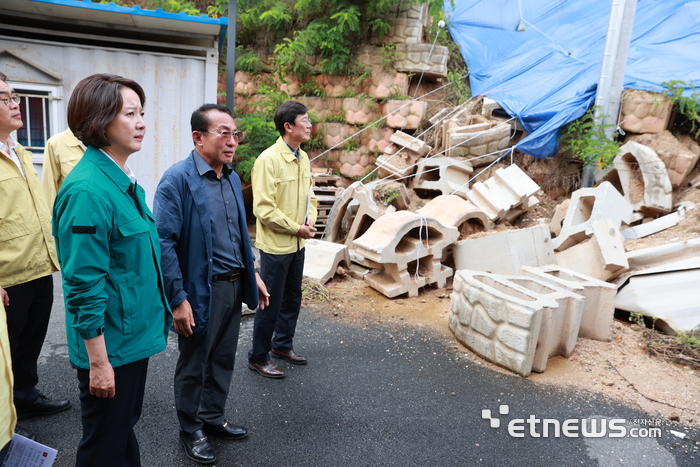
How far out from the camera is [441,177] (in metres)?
7.29

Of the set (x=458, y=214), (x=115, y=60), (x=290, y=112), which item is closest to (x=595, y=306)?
(x=458, y=214)

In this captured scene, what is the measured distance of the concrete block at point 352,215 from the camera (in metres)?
6.24

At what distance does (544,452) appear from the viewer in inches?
113

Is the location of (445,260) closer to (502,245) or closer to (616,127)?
(502,245)

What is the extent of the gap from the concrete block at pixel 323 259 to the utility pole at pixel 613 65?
170 inches

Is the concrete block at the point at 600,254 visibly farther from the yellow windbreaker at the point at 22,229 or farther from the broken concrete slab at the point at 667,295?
the yellow windbreaker at the point at 22,229

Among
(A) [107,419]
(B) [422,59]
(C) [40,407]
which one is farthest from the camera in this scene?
(B) [422,59]

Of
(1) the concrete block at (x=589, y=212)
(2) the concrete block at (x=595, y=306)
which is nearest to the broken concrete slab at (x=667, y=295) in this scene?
(2) the concrete block at (x=595, y=306)

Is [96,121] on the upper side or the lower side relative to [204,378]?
upper

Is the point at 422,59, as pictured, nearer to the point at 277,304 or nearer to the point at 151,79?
the point at 151,79

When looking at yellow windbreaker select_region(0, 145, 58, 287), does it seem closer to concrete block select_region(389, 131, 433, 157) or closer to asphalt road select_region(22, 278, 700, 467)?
asphalt road select_region(22, 278, 700, 467)

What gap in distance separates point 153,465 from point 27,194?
5.58 ft

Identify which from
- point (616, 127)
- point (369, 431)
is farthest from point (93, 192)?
point (616, 127)
